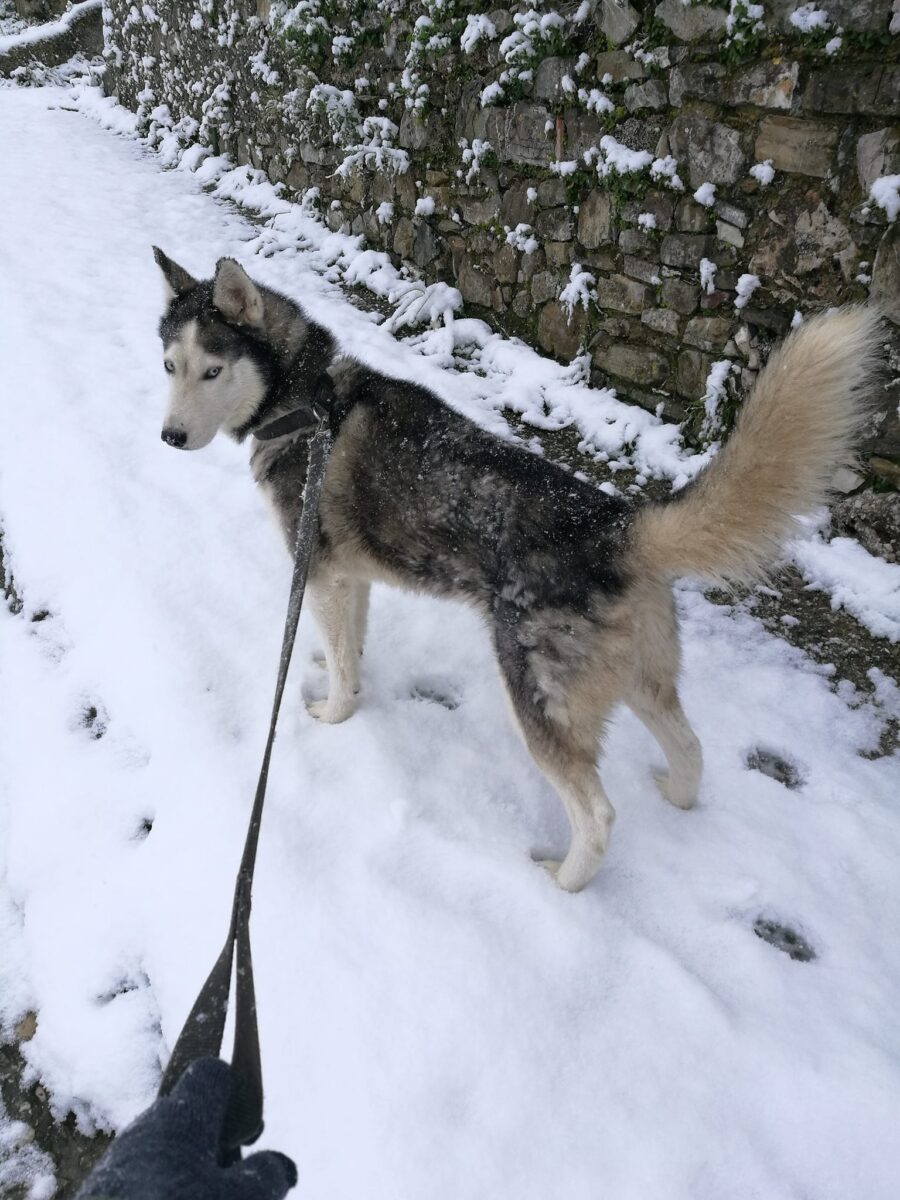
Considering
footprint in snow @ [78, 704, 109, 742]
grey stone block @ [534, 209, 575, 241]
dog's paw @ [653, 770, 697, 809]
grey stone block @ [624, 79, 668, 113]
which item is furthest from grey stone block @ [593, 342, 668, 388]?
footprint in snow @ [78, 704, 109, 742]

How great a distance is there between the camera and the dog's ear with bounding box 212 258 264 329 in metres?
2.74

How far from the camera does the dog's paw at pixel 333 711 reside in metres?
2.84

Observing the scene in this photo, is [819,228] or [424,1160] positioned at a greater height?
[819,228]

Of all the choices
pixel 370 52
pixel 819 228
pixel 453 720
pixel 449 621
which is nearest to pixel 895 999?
pixel 453 720

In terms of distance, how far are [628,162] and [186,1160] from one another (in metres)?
4.68

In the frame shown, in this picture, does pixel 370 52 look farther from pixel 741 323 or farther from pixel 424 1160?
pixel 424 1160

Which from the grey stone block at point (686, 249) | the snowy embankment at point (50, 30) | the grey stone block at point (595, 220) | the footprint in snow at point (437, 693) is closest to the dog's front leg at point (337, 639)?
the footprint in snow at point (437, 693)

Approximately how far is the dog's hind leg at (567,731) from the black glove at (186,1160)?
132cm

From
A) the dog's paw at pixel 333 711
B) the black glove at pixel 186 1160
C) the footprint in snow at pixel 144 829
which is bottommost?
the footprint in snow at pixel 144 829

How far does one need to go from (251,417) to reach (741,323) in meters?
2.65

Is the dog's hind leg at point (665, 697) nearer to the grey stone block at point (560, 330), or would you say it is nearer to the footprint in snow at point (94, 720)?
the footprint in snow at point (94, 720)

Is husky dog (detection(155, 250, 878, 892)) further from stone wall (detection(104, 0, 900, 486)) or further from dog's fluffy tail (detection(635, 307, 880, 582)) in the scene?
stone wall (detection(104, 0, 900, 486))

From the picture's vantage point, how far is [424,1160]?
1.69 meters

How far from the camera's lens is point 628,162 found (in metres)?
3.99
